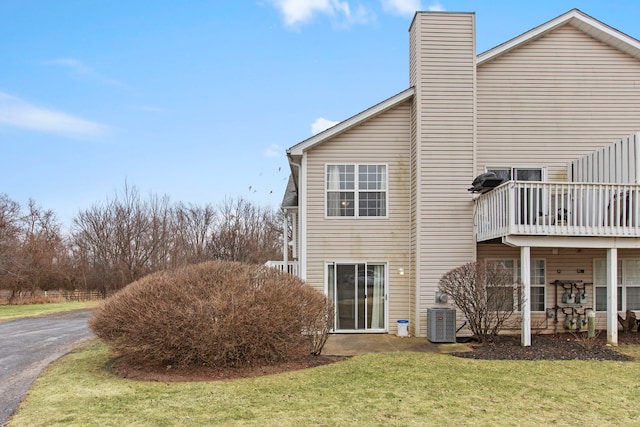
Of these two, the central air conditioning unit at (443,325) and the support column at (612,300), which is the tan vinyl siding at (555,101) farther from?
the central air conditioning unit at (443,325)

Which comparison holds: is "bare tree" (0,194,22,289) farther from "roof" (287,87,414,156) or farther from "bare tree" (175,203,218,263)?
"roof" (287,87,414,156)

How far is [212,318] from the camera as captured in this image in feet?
25.7

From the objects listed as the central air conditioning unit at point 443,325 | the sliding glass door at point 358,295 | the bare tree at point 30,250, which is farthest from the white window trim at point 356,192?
the bare tree at point 30,250

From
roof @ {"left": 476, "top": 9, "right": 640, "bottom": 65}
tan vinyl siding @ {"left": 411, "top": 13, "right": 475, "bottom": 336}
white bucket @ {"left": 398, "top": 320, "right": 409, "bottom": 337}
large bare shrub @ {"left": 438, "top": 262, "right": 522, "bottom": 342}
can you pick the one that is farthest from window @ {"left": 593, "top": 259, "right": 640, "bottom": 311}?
roof @ {"left": 476, "top": 9, "right": 640, "bottom": 65}

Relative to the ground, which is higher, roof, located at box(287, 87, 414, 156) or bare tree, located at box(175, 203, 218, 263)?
roof, located at box(287, 87, 414, 156)

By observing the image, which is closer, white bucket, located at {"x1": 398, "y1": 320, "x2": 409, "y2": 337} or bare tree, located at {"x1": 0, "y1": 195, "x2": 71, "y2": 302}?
white bucket, located at {"x1": 398, "y1": 320, "x2": 409, "y2": 337}

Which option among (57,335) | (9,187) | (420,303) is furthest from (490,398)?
(9,187)

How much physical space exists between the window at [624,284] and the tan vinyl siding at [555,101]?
274 cm

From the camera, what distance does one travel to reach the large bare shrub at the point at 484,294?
33.7 feet

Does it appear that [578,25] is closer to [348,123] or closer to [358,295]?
[348,123]

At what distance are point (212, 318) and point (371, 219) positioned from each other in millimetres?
5828

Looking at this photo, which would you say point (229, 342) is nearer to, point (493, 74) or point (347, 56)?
point (493, 74)

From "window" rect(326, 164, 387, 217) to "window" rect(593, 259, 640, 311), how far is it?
583cm

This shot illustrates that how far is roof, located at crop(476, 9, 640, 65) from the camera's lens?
1245 cm
